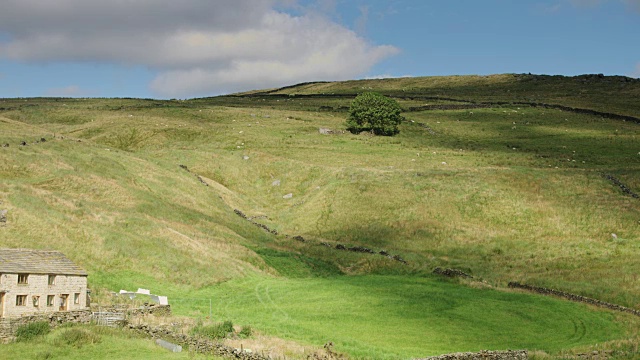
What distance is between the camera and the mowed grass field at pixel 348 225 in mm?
47031

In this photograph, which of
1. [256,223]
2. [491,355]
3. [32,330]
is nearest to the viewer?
[32,330]

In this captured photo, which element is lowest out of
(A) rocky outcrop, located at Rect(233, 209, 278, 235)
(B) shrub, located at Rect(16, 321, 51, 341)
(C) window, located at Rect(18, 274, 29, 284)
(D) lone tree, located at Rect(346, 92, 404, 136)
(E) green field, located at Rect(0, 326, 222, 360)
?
(A) rocky outcrop, located at Rect(233, 209, 278, 235)

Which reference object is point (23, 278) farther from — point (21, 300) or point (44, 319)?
point (44, 319)

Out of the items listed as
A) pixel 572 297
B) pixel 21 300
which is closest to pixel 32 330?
pixel 21 300

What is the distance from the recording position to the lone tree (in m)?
144

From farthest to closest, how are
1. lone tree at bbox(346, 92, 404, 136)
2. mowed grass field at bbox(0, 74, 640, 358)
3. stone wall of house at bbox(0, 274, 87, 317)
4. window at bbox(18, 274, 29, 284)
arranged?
lone tree at bbox(346, 92, 404, 136), mowed grass field at bbox(0, 74, 640, 358), window at bbox(18, 274, 29, 284), stone wall of house at bbox(0, 274, 87, 317)

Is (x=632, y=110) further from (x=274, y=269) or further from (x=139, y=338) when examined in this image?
(x=139, y=338)

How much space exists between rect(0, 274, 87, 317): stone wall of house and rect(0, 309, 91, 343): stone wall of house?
1287 mm

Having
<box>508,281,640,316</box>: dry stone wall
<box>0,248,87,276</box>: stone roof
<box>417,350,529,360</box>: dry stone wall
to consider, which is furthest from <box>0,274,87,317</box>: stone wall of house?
<box>508,281,640,316</box>: dry stone wall

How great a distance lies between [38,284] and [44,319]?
4.28 m

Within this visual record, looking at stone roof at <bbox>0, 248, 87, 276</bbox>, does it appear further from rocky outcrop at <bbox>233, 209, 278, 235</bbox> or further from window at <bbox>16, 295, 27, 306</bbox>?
rocky outcrop at <bbox>233, 209, 278, 235</bbox>

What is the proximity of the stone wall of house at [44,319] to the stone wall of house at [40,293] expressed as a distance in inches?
50.7

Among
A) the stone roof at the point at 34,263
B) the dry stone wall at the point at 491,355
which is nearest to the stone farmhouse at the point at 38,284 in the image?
the stone roof at the point at 34,263

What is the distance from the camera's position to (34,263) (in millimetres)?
38000
